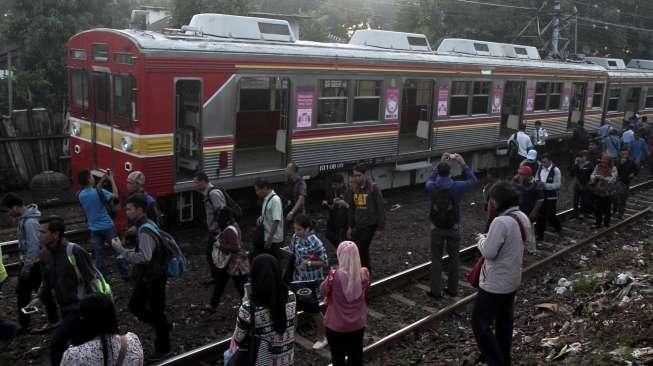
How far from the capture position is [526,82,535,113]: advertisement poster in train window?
17.0 meters

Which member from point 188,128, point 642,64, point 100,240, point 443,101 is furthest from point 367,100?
point 642,64

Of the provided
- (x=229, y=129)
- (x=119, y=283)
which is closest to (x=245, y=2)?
(x=229, y=129)

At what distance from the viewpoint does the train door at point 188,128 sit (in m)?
9.59

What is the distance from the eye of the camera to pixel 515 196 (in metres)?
5.24

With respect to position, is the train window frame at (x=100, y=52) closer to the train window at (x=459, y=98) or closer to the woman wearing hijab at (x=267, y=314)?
the woman wearing hijab at (x=267, y=314)

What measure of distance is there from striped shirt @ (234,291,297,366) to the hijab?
532 mm

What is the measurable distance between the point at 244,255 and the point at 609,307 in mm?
3913

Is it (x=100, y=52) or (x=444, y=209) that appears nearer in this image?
(x=444, y=209)

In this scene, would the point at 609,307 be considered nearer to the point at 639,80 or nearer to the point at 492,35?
the point at 639,80

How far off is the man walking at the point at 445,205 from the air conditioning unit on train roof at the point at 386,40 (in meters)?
6.73

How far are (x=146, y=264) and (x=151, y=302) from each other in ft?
1.25

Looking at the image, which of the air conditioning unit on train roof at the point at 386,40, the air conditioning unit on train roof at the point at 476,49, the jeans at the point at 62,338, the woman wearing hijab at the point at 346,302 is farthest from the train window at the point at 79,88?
the air conditioning unit on train roof at the point at 476,49

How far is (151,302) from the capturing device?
574cm

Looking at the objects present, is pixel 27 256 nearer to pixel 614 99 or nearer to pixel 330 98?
pixel 330 98
